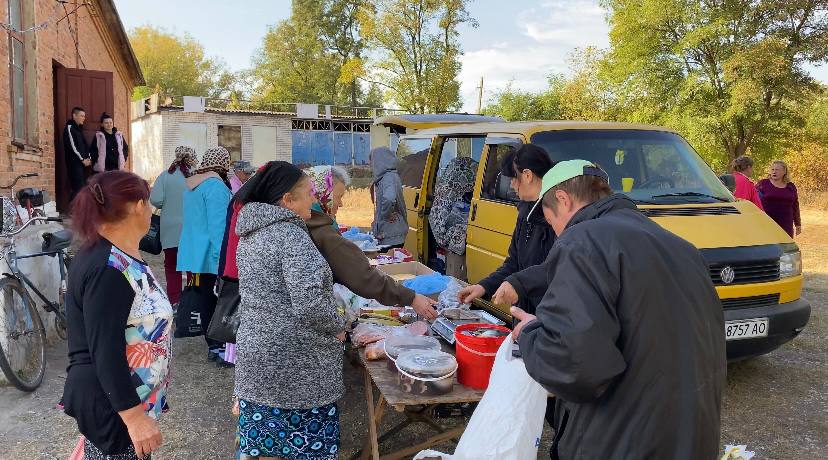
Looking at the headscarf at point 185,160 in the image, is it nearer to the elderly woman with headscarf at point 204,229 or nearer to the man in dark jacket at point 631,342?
the elderly woman with headscarf at point 204,229

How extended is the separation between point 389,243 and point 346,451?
278 centimetres

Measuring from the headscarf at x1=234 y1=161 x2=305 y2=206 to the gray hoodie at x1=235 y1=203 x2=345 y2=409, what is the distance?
2.2 inches

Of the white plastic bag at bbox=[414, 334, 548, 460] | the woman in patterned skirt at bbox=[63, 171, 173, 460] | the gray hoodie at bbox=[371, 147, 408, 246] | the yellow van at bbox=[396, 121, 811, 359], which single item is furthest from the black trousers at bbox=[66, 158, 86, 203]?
the white plastic bag at bbox=[414, 334, 548, 460]

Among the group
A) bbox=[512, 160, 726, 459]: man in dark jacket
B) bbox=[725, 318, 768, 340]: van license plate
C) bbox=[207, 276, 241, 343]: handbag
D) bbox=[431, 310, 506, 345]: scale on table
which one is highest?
bbox=[512, 160, 726, 459]: man in dark jacket

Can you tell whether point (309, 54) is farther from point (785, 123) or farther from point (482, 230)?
point (482, 230)

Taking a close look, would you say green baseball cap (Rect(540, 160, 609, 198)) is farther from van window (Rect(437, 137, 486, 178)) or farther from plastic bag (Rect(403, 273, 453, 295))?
van window (Rect(437, 137, 486, 178))

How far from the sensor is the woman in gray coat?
2.47 m

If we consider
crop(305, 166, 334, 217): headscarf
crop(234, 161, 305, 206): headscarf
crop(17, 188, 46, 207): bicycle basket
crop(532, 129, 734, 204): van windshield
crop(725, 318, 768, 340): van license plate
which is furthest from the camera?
crop(17, 188, 46, 207): bicycle basket

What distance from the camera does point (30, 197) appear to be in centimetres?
596

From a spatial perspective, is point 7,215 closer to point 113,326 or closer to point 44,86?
point 113,326

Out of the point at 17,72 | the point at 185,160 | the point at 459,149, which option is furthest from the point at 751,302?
the point at 17,72

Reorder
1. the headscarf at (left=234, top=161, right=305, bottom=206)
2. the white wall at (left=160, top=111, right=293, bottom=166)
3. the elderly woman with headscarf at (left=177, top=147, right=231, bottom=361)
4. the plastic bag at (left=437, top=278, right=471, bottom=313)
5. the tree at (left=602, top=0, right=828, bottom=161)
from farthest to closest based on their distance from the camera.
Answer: the white wall at (left=160, top=111, right=293, bottom=166)
the tree at (left=602, top=0, right=828, bottom=161)
the elderly woman with headscarf at (left=177, top=147, right=231, bottom=361)
the plastic bag at (left=437, top=278, right=471, bottom=313)
the headscarf at (left=234, top=161, right=305, bottom=206)

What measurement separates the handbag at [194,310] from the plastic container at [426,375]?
10.3 ft

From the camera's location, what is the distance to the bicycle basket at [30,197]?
591 cm
